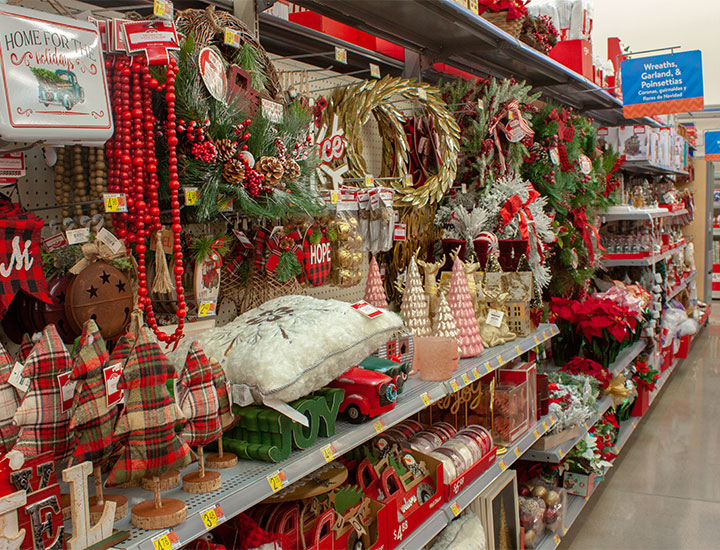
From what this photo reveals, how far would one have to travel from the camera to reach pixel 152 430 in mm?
1140

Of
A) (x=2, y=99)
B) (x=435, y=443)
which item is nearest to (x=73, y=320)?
(x=2, y=99)

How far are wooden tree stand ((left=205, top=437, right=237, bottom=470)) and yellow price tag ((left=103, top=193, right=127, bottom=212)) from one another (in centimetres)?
54

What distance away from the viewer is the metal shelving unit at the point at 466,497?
6.52ft

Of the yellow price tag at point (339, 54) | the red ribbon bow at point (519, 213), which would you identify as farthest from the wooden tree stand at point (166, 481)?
the red ribbon bow at point (519, 213)

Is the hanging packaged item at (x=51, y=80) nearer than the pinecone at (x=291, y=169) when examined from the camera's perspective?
Yes

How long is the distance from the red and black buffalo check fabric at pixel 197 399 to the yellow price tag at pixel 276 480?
186mm

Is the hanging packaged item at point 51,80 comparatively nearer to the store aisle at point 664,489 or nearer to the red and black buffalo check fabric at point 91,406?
the red and black buffalo check fabric at point 91,406

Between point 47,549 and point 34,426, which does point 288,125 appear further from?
point 47,549

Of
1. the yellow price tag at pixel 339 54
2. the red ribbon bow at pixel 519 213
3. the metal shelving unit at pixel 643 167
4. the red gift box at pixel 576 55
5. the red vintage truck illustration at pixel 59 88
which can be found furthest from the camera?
the metal shelving unit at pixel 643 167

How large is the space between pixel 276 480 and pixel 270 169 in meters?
0.71

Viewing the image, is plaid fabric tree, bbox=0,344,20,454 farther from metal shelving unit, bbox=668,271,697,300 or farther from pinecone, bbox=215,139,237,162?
metal shelving unit, bbox=668,271,697,300

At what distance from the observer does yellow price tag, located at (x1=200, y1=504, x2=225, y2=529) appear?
124 centimetres

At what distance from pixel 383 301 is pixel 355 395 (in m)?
0.67

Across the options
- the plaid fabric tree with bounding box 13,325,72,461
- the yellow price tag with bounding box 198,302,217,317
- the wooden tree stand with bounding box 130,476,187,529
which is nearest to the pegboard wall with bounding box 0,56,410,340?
the yellow price tag with bounding box 198,302,217,317
